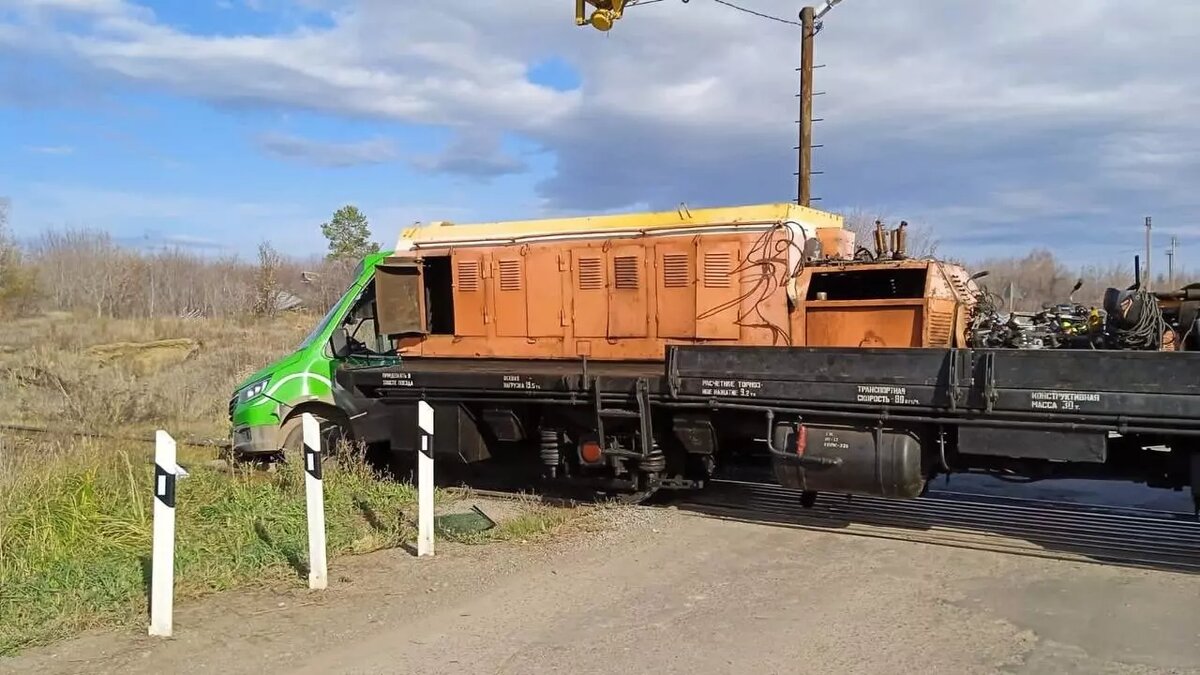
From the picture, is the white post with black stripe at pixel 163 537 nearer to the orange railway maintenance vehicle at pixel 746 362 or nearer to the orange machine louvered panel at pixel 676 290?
the orange railway maintenance vehicle at pixel 746 362

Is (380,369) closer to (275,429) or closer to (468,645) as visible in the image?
(275,429)

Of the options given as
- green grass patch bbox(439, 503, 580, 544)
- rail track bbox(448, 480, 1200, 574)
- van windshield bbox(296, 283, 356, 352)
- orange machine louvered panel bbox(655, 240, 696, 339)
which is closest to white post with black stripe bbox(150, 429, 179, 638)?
green grass patch bbox(439, 503, 580, 544)

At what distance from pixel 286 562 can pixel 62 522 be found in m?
2.09

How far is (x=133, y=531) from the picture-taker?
756 centimetres

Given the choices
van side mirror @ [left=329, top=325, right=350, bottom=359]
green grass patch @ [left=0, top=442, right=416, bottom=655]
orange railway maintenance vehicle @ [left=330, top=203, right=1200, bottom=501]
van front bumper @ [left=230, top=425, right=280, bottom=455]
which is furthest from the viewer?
van side mirror @ [left=329, top=325, right=350, bottom=359]

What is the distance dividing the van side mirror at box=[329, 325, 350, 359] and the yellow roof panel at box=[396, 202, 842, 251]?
118 centimetres

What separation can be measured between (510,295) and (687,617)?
4804 mm

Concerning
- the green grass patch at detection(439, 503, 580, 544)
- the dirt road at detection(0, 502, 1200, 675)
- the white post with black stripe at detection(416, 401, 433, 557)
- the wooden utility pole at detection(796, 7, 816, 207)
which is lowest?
the dirt road at detection(0, 502, 1200, 675)

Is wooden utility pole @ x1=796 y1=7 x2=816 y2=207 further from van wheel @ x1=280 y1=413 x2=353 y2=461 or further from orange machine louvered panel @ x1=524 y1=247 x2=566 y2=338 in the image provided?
van wheel @ x1=280 y1=413 x2=353 y2=461

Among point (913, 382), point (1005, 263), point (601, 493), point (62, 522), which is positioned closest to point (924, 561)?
point (913, 382)

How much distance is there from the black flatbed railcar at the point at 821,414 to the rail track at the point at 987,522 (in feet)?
1.59

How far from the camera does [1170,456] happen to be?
23.5ft

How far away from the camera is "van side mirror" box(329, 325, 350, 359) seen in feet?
35.0

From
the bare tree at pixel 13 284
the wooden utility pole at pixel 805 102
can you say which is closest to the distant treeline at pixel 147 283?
the bare tree at pixel 13 284
